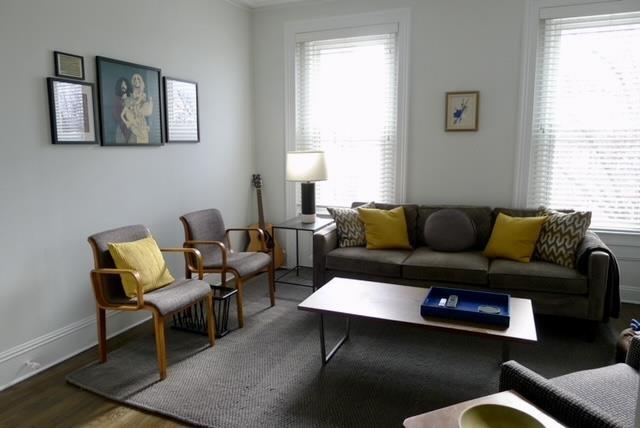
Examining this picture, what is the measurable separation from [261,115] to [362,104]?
3.64 ft

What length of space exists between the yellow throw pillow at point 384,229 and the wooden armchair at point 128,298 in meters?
1.49

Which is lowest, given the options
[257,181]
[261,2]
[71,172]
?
[257,181]

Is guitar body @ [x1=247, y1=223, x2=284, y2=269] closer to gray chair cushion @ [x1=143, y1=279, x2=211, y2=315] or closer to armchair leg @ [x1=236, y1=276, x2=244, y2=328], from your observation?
armchair leg @ [x1=236, y1=276, x2=244, y2=328]

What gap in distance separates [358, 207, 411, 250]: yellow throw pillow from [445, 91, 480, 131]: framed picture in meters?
0.95

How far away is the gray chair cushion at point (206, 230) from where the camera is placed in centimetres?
355

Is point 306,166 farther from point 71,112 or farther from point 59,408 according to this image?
point 59,408

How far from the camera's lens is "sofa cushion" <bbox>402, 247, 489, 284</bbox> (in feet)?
10.9

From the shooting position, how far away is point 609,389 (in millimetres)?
1713

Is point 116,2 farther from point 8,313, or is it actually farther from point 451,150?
point 451,150

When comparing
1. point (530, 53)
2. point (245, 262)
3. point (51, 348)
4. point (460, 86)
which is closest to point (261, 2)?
point (460, 86)

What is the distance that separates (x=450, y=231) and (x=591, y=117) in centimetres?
148

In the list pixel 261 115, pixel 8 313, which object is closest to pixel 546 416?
pixel 8 313

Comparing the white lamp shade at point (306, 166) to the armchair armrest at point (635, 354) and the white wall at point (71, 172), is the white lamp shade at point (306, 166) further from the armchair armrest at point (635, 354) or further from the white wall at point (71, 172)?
the armchair armrest at point (635, 354)

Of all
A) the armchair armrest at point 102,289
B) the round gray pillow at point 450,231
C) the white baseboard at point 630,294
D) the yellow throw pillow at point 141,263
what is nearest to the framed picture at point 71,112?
the yellow throw pillow at point 141,263
